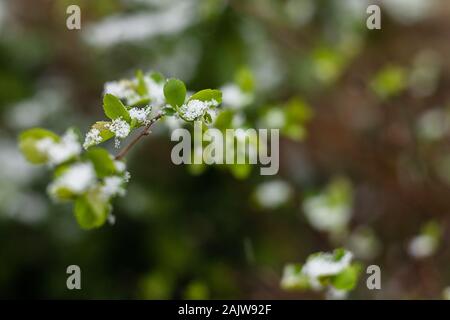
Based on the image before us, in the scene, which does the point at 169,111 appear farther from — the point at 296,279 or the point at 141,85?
the point at 296,279

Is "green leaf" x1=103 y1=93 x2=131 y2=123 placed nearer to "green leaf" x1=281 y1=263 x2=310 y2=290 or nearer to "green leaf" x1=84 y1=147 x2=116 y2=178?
"green leaf" x1=84 y1=147 x2=116 y2=178

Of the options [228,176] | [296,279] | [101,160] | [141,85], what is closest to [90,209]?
[101,160]

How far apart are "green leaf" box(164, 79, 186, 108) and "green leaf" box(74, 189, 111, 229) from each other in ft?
0.42

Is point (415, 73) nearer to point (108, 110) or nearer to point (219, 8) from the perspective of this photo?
point (219, 8)

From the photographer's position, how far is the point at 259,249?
5.40 ft

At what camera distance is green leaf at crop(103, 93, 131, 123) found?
61 centimetres

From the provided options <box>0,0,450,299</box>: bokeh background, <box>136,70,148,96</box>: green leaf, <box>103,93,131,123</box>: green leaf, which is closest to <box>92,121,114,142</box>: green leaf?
<box>103,93,131,123</box>: green leaf

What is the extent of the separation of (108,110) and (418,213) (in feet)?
4.75

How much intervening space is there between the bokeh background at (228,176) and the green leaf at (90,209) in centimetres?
60

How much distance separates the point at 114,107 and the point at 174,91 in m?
0.07

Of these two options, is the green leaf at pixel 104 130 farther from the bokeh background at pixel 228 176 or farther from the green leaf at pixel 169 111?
the bokeh background at pixel 228 176

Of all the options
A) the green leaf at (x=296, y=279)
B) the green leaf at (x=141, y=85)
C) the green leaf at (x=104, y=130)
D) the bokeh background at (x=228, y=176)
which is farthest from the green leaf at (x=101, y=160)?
the bokeh background at (x=228, y=176)

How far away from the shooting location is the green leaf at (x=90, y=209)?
62 centimetres
